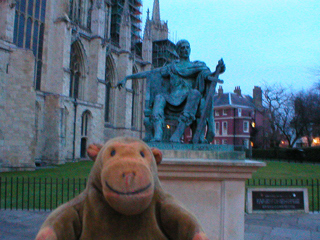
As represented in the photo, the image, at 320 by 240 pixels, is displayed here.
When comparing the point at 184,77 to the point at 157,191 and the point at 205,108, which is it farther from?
the point at 157,191

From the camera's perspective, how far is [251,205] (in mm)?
7449

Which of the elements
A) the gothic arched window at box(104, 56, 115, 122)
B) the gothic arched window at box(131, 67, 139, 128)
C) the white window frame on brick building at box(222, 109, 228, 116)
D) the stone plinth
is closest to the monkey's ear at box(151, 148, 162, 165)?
the stone plinth

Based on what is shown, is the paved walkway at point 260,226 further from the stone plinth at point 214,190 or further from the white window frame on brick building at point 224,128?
the white window frame on brick building at point 224,128

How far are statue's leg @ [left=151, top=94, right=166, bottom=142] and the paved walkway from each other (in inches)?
115

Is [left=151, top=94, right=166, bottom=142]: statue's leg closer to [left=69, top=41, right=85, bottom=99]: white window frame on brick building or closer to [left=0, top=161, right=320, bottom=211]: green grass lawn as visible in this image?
[left=0, top=161, right=320, bottom=211]: green grass lawn

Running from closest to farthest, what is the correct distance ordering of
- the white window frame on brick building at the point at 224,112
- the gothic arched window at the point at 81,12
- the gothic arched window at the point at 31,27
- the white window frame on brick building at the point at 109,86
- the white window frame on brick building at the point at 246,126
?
the gothic arched window at the point at 31,27
the gothic arched window at the point at 81,12
the white window frame on brick building at the point at 109,86
the white window frame on brick building at the point at 246,126
the white window frame on brick building at the point at 224,112

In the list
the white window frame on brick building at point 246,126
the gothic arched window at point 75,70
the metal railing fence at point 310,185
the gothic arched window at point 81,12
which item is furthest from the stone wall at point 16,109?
the white window frame on brick building at point 246,126

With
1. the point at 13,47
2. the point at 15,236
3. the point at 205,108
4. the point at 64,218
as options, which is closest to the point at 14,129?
the point at 13,47

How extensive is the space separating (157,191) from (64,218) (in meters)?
0.58

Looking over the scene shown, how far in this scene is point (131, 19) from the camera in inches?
1897

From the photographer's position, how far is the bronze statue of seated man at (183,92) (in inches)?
→ 170

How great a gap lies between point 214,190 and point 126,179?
2.68 meters

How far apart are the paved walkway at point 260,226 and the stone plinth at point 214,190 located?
6.58ft

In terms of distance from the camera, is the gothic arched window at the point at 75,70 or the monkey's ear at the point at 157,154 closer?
the monkey's ear at the point at 157,154
